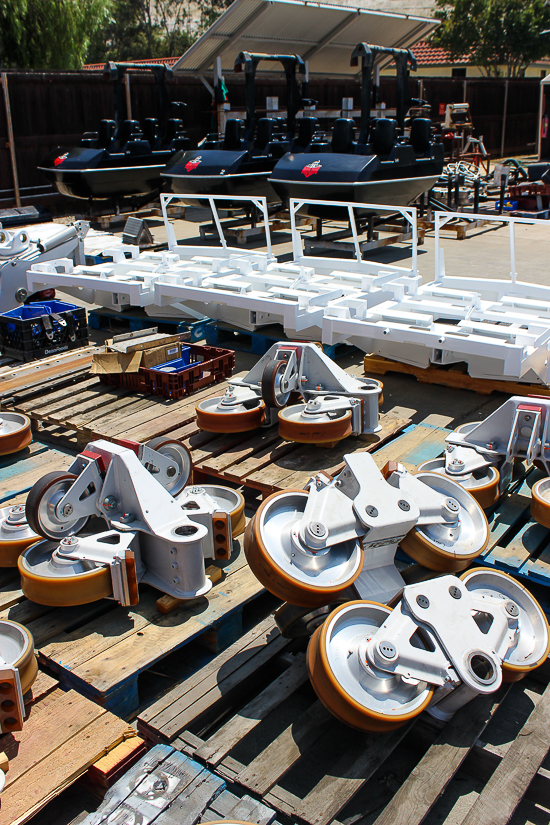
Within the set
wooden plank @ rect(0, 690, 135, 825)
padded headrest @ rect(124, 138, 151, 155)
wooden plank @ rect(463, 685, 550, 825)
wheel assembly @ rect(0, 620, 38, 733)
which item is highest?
padded headrest @ rect(124, 138, 151, 155)

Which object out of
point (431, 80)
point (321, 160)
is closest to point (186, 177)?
point (321, 160)

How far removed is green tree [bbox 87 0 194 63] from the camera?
4756 cm

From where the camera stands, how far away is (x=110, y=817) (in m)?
2.15

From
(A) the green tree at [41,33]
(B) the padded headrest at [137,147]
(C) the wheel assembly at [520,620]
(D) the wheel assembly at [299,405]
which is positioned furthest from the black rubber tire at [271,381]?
(A) the green tree at [41,33]

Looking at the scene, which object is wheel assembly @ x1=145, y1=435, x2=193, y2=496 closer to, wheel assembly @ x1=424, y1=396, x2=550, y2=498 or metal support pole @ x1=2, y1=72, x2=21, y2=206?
wheel assembly @ x1=424, y1=396, x2=550, y2=498

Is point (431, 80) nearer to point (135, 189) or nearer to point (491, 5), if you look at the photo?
point (491, 5)

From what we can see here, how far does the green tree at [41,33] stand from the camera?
759 inches

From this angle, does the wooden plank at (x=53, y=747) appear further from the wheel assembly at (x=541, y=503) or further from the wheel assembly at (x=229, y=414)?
the wheel assembly at (x=541, y=503)

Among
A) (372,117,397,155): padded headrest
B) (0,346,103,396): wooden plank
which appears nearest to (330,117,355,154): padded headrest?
(372,117,397,155): padded headrest

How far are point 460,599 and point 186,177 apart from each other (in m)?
10.1

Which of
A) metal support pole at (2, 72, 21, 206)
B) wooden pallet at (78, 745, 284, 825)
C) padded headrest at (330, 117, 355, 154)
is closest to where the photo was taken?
wooden pallet at (78, 745, 284, 825)

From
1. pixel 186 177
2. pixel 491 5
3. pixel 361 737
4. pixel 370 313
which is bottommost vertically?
pixel 361 737

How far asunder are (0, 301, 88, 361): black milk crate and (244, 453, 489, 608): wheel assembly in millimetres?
3643

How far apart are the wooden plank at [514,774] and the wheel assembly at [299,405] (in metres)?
1.84
